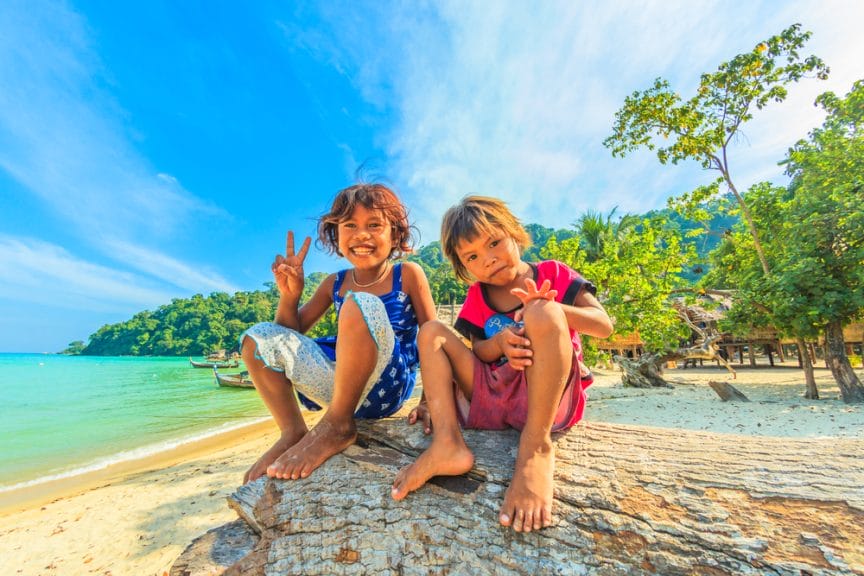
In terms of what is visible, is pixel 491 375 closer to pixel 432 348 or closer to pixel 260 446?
pixel 432 348

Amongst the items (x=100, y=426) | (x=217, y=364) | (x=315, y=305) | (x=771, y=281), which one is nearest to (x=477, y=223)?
(x=315, y=305)

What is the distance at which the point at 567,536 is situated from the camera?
4.51 ft

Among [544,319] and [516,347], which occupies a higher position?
[544,319]

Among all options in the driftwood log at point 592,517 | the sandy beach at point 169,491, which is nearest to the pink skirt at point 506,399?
the driftwood log at point 592,517

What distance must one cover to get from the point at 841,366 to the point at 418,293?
10.0 metres

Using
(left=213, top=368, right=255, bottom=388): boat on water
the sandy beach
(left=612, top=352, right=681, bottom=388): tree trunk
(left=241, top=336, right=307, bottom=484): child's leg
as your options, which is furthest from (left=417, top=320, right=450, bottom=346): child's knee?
(left=213, top=368, right=255, bottom=388): boat on water

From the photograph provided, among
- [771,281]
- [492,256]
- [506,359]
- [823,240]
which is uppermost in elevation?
[823,240]

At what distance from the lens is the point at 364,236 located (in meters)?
2.41

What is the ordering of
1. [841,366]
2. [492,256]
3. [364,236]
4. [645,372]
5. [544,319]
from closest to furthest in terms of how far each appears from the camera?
[544,319] < [492,256] < [364,236] < [841,366] < [645,372]

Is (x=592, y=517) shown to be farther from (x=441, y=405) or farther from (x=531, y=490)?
(x=441, y=405)

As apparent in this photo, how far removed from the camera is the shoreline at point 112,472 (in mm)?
5910

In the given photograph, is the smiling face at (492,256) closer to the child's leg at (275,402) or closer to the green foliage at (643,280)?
the child's leg at (275,402)

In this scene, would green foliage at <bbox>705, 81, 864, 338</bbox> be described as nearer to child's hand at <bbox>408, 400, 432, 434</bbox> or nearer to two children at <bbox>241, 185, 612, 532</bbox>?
two children at <bbox>241, 185, 612, 532</bbox>

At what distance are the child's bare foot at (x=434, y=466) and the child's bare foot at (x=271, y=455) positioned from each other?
87 cm
